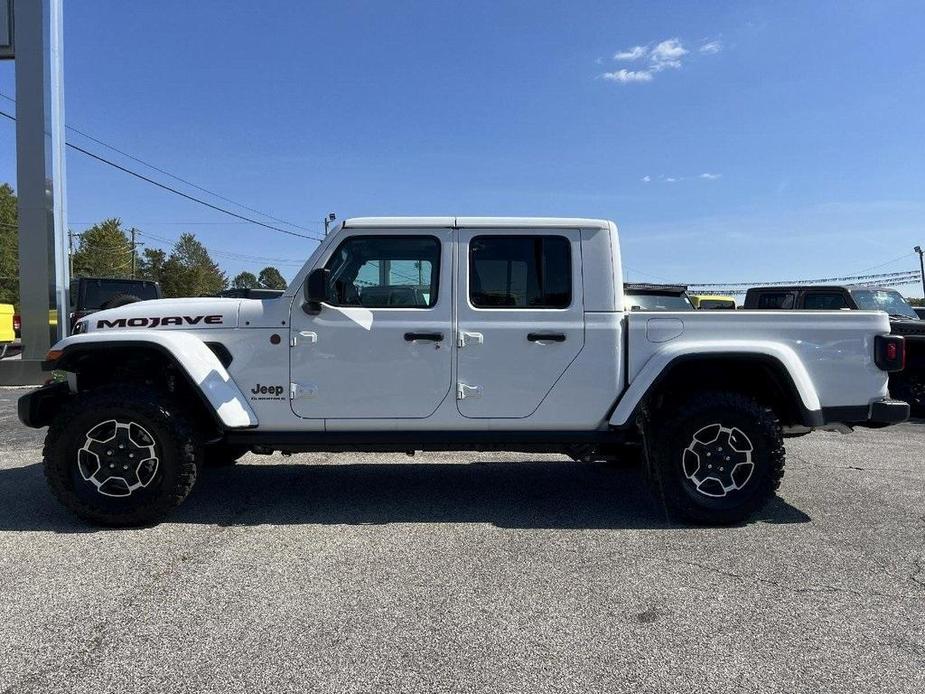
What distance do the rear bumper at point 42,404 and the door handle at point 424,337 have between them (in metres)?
2.35

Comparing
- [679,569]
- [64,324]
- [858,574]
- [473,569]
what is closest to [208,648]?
[473,569]

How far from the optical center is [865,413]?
4.33 m

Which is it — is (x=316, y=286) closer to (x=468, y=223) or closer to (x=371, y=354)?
A: (x=371, y=354)

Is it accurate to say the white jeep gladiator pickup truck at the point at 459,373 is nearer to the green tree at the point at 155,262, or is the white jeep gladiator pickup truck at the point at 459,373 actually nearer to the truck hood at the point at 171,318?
the truck hood at the point at 171,318

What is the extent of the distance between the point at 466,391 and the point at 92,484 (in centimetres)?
243

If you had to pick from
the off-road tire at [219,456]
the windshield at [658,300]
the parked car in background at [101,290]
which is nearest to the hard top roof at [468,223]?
the off-road tire at [219,456]

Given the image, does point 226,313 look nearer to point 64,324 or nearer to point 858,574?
point 858,574

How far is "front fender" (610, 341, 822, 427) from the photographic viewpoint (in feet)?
13.8

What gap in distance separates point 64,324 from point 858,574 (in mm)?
13620

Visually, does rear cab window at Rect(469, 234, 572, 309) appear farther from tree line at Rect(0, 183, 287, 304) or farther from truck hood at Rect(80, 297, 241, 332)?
tree line at Rect(0, 183, 287, 304)

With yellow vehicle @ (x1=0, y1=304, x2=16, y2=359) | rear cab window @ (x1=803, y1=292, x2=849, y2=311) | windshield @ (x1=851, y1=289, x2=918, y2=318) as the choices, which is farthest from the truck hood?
yellow vehicle @ (x1=0, y1=304, x2=16, y2=359)

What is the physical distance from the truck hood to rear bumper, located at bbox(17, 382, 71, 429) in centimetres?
46

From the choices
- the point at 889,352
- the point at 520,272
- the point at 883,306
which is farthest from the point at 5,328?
the point at 883,306

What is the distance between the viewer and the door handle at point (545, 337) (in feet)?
14.0
